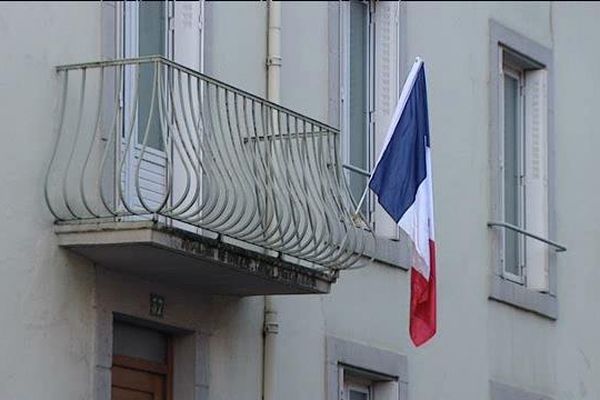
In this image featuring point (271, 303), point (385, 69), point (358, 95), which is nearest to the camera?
point (271, 303)

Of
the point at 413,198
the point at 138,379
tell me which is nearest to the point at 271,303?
the point at 413,198

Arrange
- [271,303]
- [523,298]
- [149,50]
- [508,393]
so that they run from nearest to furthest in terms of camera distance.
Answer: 1. [149,50]
2. [271,303]
3. [508,393]
4. [523,298]

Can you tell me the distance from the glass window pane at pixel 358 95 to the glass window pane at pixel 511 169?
2.41m

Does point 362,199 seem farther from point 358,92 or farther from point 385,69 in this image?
point 385,69

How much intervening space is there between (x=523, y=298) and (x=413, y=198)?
3.43 meters

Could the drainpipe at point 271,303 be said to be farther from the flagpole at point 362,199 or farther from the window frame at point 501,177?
the window frame at point 501,177

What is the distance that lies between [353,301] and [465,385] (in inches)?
74.9

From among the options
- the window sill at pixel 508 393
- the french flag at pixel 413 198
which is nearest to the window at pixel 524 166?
the window sill at pixel 508 393

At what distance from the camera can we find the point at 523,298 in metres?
19.1

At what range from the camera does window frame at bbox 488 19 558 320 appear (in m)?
18.9

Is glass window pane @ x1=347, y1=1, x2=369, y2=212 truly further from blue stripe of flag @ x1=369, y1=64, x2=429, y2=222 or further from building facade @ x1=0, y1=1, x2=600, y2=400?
blue stripe of flag @ x1=369, y1=64, x2=429, y2=222

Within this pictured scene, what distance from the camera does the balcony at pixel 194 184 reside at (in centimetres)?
1371

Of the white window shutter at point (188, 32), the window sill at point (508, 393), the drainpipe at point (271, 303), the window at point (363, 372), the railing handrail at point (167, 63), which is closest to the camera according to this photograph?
the railing handrail at point (167, 63)

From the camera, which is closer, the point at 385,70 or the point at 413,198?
the point at 413,198
